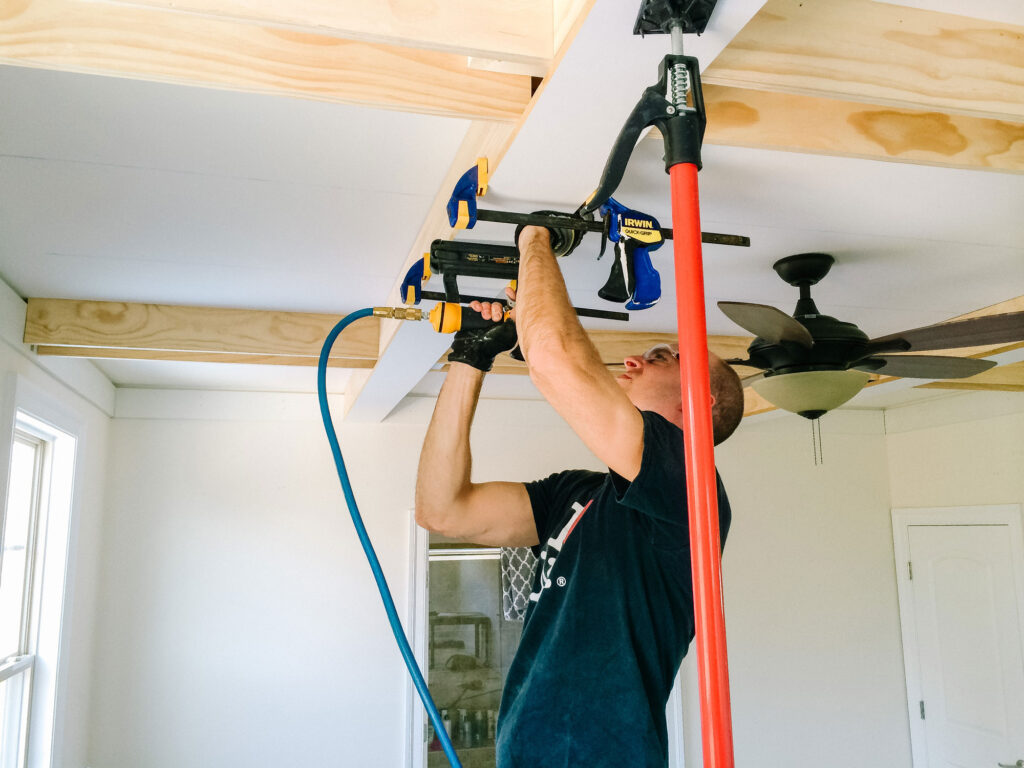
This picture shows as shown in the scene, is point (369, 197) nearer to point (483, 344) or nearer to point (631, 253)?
point (483, 344)

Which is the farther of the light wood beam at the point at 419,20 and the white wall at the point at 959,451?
the white wall at the point at 959,451

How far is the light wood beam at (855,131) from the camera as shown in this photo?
1256 millimetres

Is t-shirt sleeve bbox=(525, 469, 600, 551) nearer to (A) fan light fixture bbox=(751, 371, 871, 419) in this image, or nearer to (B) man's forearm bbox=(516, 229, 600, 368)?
(A) fan light fixture bbox=(751, 371, 871, 419)

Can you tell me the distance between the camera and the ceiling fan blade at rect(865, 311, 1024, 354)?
1635mm

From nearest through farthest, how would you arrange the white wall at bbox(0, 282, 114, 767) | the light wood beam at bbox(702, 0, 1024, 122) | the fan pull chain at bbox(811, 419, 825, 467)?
1. the light wood beam at bbox(702, 0, 1024, 122)
2. the white wall at bbox(0, 282, 114, 767)
3. the fan pull chain at bbox(811, 419, 825, 467)

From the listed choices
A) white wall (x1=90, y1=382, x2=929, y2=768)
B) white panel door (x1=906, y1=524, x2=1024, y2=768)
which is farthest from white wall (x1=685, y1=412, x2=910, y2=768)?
white panel door (x1=906, y1=524, x2=1024, y2=768)

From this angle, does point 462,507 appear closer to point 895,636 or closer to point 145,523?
point 145,523

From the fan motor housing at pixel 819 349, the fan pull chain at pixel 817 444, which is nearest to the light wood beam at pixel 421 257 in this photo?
the fan motor housing at pixel 819 349

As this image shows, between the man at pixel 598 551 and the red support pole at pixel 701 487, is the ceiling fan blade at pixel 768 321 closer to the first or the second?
the man at pixel 598 551

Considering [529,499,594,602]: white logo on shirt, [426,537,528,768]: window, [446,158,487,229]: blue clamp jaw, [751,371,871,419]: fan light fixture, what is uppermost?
[446,158,487,229]: blue clamp jaw

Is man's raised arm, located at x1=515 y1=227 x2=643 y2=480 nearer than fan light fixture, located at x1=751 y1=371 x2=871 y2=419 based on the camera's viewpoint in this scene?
Yes

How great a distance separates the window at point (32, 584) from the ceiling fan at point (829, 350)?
242 centimetres

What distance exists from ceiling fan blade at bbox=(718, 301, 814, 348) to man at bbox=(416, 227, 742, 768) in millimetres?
167

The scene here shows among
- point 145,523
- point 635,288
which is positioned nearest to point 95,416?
point 145,523
